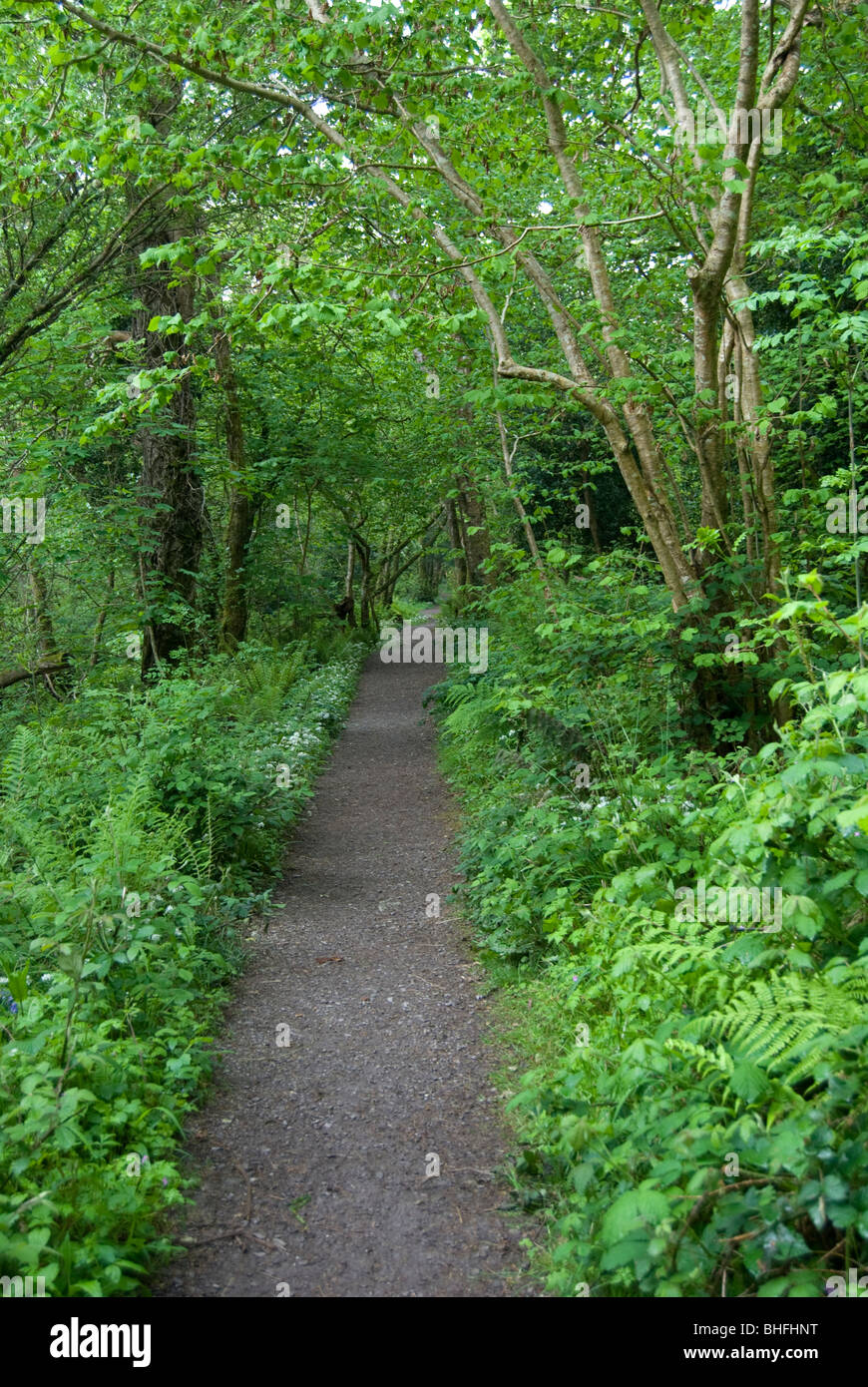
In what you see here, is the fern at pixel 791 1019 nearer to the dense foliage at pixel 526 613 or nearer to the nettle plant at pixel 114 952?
the dense foliage at pixel 526 613

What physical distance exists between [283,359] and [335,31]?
7807 millimetres

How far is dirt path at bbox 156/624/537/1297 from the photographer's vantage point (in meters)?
3.31

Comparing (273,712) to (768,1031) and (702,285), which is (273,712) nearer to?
(702,285)

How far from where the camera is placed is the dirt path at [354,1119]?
130 inches

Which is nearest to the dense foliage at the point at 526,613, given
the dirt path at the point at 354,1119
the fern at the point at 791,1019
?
the fern at the point at 791,1019

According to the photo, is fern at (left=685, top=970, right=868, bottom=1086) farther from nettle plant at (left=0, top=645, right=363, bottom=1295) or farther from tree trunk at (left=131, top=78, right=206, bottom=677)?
tree trunk at (left=131, top=78, right=206, bottom=677)

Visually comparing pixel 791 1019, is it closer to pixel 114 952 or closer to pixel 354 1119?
pixel 354 1119

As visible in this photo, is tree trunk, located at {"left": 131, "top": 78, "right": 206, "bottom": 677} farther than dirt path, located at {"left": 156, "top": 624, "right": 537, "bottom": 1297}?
Yes

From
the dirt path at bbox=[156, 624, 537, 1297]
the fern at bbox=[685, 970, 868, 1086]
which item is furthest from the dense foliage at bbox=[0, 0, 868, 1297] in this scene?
the dirt path at bbox=[156, 624, 537, 1297]

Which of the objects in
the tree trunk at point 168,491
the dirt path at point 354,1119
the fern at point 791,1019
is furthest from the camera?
the tree trunk at point 168,491

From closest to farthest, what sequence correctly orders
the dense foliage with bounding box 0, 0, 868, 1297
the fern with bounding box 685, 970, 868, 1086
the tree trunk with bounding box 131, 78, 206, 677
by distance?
the fern with bounding box 685, 970, 868, 1086, the dense foliage with bounding box 0, 0, 868, 1297, the tree trunk with bounding box 131, 78, 206, 677

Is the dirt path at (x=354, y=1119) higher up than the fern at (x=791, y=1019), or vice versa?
the fern at (x=791, y=1019)

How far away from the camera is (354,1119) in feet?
14.0

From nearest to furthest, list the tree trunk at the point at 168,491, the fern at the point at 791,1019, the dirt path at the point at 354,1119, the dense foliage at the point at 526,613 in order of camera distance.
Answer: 1. the fern at the point at 791,1019
2. the dense foliage at the point at 526,613
3. the dirt path at the point at 354,1119
4. the tree trunk at the point at 168,491
